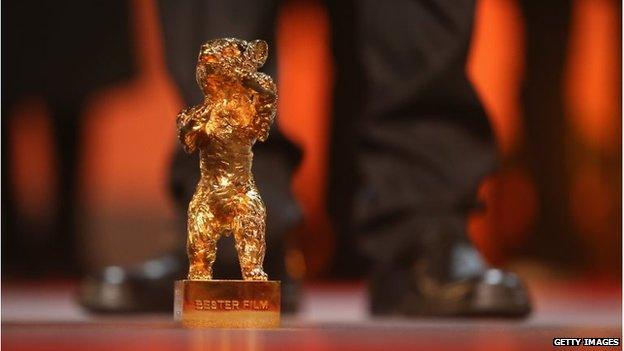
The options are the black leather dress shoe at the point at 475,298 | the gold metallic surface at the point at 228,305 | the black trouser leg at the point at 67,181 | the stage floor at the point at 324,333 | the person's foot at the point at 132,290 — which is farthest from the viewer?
the black trouser leg at the point at 67,181

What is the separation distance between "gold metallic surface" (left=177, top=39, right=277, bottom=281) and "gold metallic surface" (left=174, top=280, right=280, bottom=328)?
48 millimetres

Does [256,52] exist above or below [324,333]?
above

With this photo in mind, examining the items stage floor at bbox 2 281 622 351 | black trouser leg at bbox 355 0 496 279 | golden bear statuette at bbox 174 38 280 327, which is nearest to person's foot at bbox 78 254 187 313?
stage floor at bbox 2 281 622 351

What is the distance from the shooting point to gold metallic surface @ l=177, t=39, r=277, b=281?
146 cm

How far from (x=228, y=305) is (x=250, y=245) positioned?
A: 0.09 metres

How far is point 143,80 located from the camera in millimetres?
3176

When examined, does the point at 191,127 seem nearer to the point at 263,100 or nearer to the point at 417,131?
the point at 263,100

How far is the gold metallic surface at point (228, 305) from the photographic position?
1.40 metres

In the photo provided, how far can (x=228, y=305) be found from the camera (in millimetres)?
1403

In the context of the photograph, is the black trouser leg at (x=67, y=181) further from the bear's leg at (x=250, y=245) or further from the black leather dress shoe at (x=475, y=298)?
the bear's leg at (x=250, y=245)
